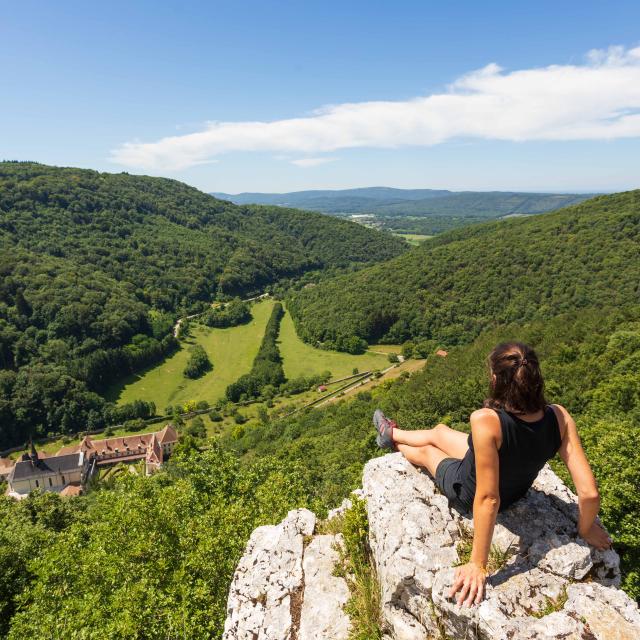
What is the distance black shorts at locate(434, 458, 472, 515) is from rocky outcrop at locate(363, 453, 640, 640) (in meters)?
0.18

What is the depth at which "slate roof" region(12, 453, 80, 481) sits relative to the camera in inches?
1991

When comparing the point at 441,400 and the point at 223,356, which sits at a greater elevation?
the point at 441,400

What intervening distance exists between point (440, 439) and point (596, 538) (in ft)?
7.60

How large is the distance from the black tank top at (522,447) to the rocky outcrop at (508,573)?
0.76 meters

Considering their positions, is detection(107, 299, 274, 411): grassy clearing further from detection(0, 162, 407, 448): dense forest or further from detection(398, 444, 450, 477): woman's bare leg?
detection(398, 444, 450, 477): woman's bare leg

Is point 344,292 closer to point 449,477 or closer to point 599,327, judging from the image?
point 599,327

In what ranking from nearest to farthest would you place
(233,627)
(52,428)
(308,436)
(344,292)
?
(233,627) → (308,436) → (52,428) → (344,292)

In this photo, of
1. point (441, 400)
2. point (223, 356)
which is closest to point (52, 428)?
point (223, 356)

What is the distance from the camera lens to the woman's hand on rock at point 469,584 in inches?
187

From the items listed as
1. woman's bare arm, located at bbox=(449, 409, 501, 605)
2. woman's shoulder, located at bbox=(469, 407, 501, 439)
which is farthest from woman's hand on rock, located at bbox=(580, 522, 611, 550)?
woman's shoulder, located at bbox=(469, 407, 501, 439)

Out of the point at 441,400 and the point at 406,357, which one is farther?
the point at 406,357

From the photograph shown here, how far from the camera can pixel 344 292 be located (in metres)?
124

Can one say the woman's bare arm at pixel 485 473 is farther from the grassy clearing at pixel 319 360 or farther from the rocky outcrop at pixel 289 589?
the grassy clearing at pixel 319 360

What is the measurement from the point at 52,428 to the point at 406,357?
71.0 m
